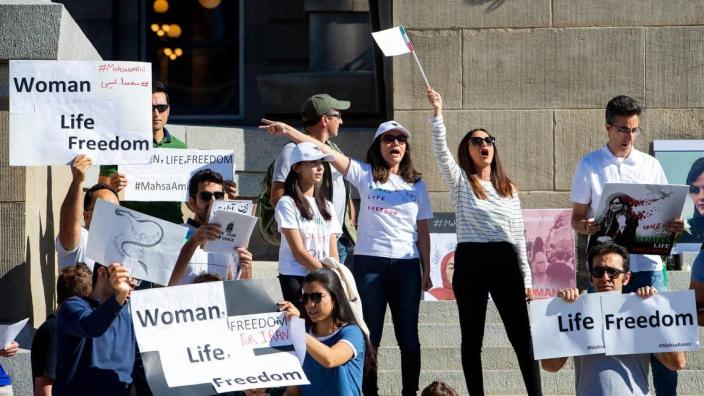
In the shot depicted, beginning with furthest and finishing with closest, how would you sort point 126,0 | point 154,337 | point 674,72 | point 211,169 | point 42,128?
point 126,0 < point 674,72 < point 211,169 < point 42,128 < point 154,337

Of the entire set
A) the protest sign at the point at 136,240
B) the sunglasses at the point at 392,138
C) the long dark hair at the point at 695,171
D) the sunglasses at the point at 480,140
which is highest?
the long dark hair at the point at 695,171

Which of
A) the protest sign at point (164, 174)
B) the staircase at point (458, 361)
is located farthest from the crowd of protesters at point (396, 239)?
the staircase at point (458, 361)

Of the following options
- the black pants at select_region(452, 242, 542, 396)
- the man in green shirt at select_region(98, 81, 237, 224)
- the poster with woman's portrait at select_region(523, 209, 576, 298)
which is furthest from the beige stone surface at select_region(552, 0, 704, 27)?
the black pants at select_region(452, 242, 542, 396)

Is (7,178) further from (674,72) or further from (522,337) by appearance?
(674,72)

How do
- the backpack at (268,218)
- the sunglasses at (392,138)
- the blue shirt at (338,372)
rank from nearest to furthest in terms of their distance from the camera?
the blue shirt at (338,372)
the sunglasses at (392,138)
the backpack at (268,218)

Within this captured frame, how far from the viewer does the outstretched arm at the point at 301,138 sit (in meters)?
10.2

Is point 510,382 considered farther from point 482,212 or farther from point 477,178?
point 477,178

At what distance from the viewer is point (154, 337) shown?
8.37 meters

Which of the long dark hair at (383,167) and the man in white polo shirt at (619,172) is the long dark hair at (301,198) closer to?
the long dark hair at (383,167)

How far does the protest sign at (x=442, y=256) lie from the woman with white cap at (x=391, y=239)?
195cm

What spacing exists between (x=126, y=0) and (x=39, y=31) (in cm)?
896

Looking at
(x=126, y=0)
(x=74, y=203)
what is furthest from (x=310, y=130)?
(x=126, y=0)

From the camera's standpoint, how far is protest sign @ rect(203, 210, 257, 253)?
9398 mm

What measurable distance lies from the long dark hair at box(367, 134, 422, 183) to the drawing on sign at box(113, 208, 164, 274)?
2.00 m
